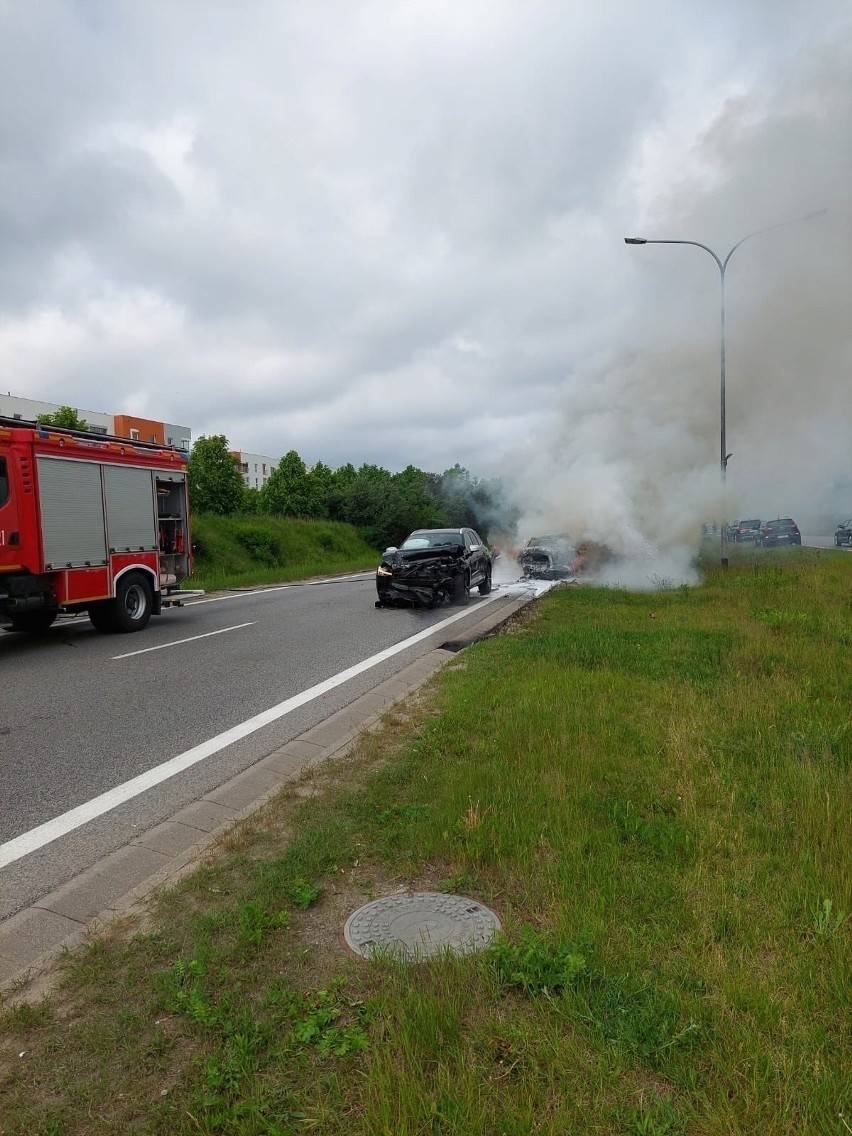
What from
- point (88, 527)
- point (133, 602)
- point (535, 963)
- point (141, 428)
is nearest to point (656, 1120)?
point (535, 963)

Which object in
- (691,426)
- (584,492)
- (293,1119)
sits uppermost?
(691,426)

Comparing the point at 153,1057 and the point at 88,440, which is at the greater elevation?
the point at 88,440

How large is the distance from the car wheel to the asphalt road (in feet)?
3.58

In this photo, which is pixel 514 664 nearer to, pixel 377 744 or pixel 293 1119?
pixel 377 744

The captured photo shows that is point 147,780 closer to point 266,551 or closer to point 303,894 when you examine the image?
point 303,894

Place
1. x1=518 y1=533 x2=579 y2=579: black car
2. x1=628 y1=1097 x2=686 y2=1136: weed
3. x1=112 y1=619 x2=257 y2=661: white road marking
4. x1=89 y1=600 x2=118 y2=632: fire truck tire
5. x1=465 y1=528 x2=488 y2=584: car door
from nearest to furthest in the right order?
1. x1=628 y1=1097 x2=686 y2=1136: weed
2. x1=112 y1=619 x2=257 y2=661: white road marking
3. x1=89 y1=600 x2=118 y2=632: fire truck tire
4. x1=465 y1=528 x2=488 y2=584: car door
5. x1=518 y1=533 x2=579 y2=579: black car

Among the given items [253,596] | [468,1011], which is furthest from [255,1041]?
[253,596]

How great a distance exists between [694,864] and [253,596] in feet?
52.5

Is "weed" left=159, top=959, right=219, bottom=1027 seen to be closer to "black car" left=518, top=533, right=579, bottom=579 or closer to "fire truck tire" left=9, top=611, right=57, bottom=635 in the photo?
"fire truck tire" left=9, top=611, right=57, bottom=635

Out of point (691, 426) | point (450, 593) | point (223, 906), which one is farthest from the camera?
point (691, 426)

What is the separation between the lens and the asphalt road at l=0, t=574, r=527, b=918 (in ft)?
14.9

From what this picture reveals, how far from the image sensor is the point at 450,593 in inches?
592

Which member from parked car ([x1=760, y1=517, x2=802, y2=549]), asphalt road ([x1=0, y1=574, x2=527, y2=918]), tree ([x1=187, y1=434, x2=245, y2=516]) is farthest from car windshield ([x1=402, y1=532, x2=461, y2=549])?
tree ([x1=187, y1=434, x2=245, y2=516])

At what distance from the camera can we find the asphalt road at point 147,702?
4.55 m
